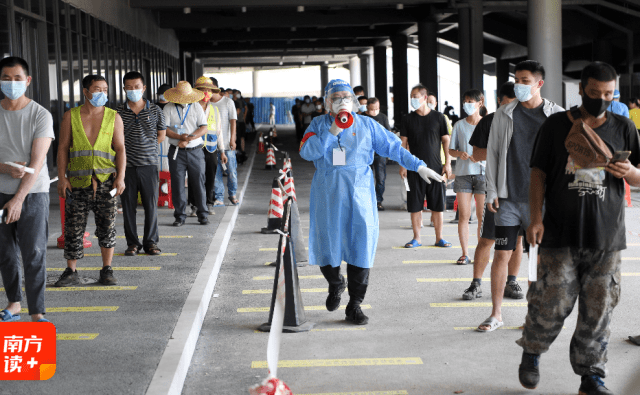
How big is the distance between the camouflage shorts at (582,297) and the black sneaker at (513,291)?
2.43 m

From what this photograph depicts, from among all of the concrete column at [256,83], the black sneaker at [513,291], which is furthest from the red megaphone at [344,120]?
the concrete column at [256,83]

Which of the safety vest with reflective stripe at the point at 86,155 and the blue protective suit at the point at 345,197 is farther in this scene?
the safety vest with reflective stripe at the point at 86,155

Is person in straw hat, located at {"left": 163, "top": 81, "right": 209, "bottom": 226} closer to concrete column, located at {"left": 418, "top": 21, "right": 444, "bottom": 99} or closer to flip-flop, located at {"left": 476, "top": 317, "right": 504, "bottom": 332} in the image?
flip-flop, located at {"left": 476, "top": 317, "right": 504, "bottom": 332}

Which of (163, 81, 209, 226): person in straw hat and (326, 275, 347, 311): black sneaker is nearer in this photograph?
(326, 275, 347, 311): black sneaker

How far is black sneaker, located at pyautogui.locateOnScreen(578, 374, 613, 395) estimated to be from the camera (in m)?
4.25

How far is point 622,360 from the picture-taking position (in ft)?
16.5

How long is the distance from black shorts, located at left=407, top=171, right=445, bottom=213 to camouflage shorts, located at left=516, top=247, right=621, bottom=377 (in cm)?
487

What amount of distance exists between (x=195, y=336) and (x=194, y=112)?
533 centimetres

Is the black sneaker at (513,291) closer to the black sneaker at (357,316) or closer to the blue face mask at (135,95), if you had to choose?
the black sneaker at (357,316)

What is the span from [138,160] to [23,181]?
10.4ft

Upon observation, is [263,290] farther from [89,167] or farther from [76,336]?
[76,336]

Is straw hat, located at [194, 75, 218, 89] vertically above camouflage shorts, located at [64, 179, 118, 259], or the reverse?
straw hat, located at [194, 75, 218, 89]

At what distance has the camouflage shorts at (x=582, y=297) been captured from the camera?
4.23 metres

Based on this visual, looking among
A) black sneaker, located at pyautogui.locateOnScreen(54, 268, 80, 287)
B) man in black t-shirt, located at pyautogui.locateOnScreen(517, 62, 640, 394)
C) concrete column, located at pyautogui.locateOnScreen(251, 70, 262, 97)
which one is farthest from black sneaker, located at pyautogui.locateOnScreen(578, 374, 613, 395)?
concrete column, located at pyautogui.locateOnScreen(251, 70, 262, 97)
